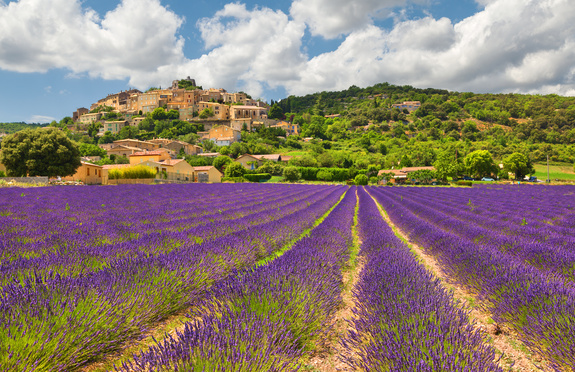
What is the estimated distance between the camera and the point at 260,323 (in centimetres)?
214

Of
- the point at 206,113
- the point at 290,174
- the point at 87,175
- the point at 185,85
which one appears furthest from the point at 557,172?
the point at 185,85

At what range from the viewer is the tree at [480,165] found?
60.3m

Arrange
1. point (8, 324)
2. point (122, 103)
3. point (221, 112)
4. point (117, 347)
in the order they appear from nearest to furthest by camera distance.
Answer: point (8, 324)
point (117, 347)
point (221, 112)
point (122, 103)

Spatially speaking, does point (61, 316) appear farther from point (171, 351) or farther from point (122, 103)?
point (122, 103)

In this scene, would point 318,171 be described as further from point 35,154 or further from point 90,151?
point 90,151

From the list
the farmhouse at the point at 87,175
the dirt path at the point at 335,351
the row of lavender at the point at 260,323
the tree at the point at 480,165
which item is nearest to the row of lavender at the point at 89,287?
the row of lavender at the point at 260,323

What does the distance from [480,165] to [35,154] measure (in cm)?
7295

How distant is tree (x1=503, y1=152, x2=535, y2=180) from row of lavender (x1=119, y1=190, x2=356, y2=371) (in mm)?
73133

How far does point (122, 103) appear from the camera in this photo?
128 meters

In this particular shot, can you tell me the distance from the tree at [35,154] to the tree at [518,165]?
76124 mm

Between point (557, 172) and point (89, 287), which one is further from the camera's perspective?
point (557, 172)

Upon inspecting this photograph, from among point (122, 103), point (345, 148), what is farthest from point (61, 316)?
point (122, 103)

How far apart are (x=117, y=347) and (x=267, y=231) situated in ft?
13.9

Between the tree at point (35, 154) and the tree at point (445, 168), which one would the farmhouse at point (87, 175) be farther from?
the tree at point (445, 168)
